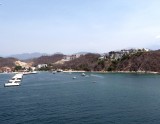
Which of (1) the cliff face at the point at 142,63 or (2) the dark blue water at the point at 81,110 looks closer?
(2) the dark blue water at the point at 81,110

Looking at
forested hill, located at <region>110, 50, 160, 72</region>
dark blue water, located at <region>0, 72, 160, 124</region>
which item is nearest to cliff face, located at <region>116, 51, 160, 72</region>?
forested hill, located at <region>110, 50, 160, 72</region>

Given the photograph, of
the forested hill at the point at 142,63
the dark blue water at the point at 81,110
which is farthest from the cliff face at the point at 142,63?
the dark blue water at the point at 81,110

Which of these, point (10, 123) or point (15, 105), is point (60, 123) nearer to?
point (10, 123)

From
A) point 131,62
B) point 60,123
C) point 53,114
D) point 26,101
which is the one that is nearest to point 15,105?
point 26,101

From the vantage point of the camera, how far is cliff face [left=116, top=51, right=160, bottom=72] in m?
181

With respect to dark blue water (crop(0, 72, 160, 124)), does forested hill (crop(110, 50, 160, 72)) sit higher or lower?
higher

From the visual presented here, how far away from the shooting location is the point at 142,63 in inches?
7308

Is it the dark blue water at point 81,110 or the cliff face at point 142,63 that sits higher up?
the cliff face at point 142,63

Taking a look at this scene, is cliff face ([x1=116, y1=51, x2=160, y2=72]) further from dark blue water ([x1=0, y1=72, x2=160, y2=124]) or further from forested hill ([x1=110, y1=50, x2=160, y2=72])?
dark blue water ([x1=0, y1=72, x2=160, y2=124])

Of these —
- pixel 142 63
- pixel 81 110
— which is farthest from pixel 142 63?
pixel 81 110

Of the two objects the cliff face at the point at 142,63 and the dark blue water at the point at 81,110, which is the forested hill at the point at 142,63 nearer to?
the cliff face at the point at 142,63

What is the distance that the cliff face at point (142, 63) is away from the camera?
594ft

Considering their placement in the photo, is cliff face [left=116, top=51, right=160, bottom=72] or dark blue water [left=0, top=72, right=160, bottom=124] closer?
dark blue water [left=0, top=72, right=160, bottom=124]

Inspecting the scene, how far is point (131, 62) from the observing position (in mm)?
193125
